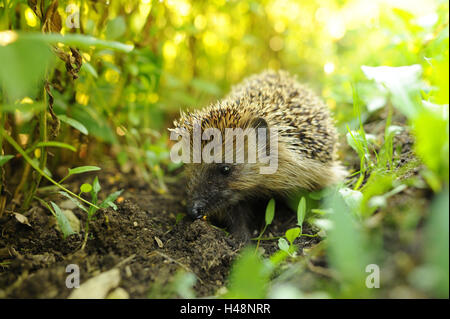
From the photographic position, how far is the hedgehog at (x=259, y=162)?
331 cm

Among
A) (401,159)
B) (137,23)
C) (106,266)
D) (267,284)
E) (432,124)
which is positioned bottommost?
(267,284)

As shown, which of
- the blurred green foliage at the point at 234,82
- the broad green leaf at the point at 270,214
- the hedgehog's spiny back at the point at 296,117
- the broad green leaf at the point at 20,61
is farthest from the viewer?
the hedgehog's spiny back at the point at 296,117

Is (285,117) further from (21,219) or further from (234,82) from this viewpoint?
(234,82)

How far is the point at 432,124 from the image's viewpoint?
1.59 m

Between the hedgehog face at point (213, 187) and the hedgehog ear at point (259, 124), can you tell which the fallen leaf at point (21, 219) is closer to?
the hedgehog face at point (213, 187)

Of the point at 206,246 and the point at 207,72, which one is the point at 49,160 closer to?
the point at 206,246

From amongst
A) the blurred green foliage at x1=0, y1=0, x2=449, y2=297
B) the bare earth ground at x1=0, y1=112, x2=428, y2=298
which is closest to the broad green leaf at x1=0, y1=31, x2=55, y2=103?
the blurred green foliage at x1=0, y1=0, x2=449, y2=297

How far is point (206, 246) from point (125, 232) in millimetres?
612

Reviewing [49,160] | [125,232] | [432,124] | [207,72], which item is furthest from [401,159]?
[207,72]

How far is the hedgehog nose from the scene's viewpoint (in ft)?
10.3

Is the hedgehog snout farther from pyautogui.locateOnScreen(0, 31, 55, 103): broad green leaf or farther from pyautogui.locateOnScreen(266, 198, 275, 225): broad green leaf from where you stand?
pyautogui.locateOnScreen(0, 31, 55, 103): broad green leaf

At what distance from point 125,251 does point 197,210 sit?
96cm

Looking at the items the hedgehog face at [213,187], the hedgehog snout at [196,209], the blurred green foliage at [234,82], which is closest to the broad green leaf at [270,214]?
the blurred green foliage at [234,82]

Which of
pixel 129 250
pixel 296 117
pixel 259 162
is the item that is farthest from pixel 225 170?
pixel 129 250
